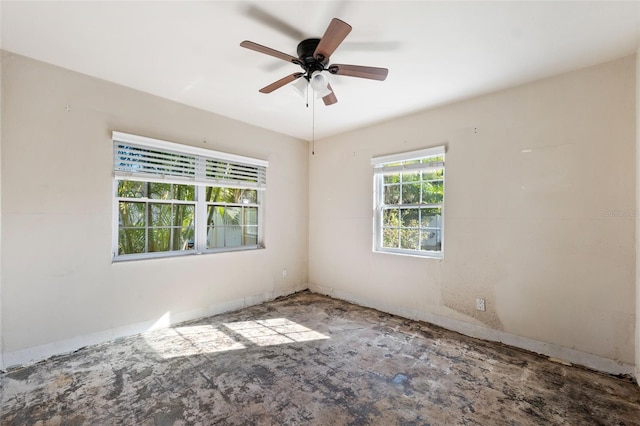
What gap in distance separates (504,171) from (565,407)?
200 centimetres

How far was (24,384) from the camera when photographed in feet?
6.84

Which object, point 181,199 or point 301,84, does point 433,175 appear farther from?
point 181,199

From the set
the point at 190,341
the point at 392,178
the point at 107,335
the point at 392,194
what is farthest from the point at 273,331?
the point at 392,178

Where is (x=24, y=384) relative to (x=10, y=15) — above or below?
below

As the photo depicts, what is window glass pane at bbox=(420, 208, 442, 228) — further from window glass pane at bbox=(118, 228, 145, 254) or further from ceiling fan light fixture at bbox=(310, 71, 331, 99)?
window glass pane at bbox=(118, 228, 145, 254)

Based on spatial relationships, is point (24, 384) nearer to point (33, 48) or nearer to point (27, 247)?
point (27, 247)

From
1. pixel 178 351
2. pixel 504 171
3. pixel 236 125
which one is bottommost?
pixel 178 351

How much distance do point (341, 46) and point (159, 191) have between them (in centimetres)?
249

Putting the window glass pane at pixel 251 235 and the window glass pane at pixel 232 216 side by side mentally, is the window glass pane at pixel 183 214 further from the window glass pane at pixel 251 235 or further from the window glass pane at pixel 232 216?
the window glass pane at pixel 251 235

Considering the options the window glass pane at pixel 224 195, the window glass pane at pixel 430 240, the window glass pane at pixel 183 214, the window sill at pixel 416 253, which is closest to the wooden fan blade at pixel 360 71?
the window glass pane at pixel 430 240

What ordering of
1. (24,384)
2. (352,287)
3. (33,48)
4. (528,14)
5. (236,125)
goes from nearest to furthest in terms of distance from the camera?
(528,14) → (24,384) → (33,48) → (236,125) → (352,287)

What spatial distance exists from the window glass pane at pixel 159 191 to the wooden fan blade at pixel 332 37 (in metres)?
2.32

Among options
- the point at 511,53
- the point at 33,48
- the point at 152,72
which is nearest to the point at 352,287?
the point at 511,53

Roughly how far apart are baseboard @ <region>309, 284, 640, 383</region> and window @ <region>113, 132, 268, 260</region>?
2133mm
